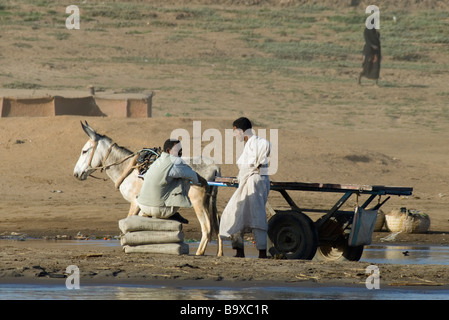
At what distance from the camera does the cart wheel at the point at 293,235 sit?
11898 mm

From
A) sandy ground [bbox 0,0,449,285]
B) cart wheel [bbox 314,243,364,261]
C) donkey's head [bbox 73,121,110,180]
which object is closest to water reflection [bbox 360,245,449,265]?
cart wheel [bbox 314,243,364,261]

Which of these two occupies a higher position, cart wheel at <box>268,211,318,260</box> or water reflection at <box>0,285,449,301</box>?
cart wheel at <box>268,211,318,260</box>

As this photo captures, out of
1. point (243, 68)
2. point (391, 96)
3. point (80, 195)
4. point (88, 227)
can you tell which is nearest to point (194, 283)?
point (88, 227)

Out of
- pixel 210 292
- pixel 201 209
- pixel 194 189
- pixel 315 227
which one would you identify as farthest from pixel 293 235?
pixel 210 292

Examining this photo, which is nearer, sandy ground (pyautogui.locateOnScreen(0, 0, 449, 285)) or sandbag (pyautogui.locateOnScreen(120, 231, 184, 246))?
sandy ground (pyautogui.locateOnScreen(0, 0, 449, 285))

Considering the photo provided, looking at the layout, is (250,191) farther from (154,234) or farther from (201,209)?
(201,209)

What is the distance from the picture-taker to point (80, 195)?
65.3ft

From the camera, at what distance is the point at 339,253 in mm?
12547

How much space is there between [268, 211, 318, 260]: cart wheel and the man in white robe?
35 cm

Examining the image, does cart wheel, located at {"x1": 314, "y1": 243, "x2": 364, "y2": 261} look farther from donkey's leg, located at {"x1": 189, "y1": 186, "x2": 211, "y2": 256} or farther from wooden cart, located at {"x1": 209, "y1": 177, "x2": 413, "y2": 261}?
donkey's leg, located at {"x1": 189, "y1": 186, "x2": 211, "y2": 256}

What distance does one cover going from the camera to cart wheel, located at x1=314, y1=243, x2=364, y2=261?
12375mm

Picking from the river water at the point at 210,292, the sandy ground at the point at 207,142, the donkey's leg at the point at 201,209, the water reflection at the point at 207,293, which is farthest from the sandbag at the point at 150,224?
the water reflection at the point at 207,293

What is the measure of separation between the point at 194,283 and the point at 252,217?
143cm
